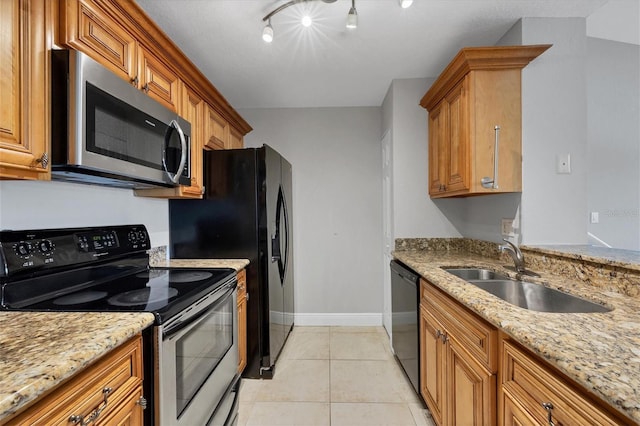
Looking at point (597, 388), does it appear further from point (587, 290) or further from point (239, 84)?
point (239, 84)

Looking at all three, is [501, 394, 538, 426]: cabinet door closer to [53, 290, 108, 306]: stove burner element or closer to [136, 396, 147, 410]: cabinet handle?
[136, 396, 147, 410]: cabinet handle

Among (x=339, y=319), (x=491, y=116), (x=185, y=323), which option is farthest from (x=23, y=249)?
(x=339, y=319)

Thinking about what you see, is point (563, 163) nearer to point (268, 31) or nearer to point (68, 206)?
point (268, 31)

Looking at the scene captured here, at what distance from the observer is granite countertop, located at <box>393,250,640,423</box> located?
574 mm

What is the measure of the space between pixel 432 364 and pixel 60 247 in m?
1.97

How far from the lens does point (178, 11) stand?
5.56 ft

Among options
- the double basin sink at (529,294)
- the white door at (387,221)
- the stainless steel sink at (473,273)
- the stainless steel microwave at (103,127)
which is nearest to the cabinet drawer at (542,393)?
the double basin sink at (529,294)

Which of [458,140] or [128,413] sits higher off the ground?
[458,140]

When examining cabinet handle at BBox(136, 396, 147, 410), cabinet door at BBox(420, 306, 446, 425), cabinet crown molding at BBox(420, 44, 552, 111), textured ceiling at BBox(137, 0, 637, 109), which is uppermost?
textured ceiling at BBox(137, 0, 637, 109)

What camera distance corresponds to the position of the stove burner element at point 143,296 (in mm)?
1139

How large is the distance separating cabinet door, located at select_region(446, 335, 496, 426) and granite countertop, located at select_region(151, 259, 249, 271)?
1.33 metres

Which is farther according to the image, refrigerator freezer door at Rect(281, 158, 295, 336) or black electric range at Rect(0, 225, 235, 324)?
refrigerator freezer door at Rect(281, 158, 295, 336)

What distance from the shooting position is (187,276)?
1615 millimetres

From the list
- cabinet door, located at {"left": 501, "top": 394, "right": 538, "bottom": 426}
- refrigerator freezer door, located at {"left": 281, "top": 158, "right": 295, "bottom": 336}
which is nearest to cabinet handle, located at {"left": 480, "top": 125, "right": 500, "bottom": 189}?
cabinet door, located at {"left": 501, "top": 394, "right": 538, "bottom": 426}
